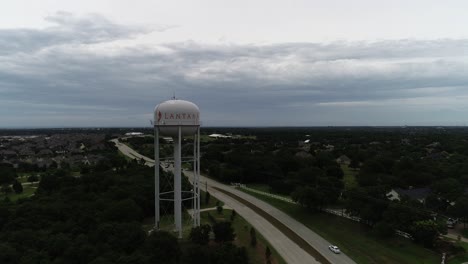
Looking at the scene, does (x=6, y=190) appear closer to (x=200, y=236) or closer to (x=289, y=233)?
(x=200, y=236)

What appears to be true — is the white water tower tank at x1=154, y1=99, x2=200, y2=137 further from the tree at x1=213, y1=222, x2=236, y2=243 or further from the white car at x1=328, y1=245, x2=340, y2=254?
the white car at x1=328, y1=245, x2=340, y2=254

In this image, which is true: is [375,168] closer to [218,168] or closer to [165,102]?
[218,168]

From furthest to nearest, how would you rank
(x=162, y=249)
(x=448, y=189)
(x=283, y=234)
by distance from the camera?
(x=448, y=189) < (x=283, y=234) < (x=162, y=249)

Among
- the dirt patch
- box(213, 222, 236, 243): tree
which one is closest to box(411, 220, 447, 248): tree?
the dirt patch

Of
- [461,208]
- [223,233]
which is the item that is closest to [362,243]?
[461,208]

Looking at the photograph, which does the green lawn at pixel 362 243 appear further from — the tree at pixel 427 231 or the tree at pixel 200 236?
the tree at pixel 200 236

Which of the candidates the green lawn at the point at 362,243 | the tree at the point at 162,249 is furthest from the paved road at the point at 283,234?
the tree at the point at 162,249
